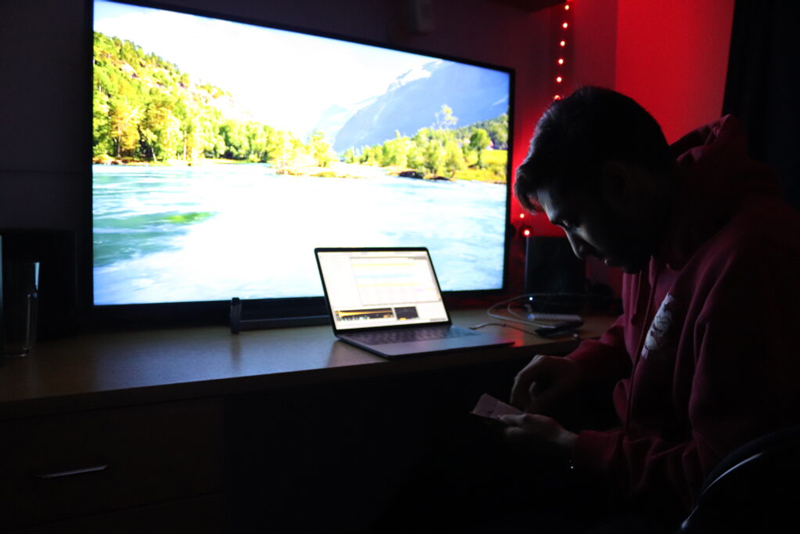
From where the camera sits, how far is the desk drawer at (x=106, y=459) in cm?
90

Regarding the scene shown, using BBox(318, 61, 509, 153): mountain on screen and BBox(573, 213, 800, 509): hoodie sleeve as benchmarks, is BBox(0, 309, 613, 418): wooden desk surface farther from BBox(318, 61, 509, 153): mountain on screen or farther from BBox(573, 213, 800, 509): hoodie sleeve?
BBox(318, 61, 509, 153): mountain on screen

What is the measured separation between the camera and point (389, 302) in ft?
5.28

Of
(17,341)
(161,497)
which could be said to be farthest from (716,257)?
(17,341)

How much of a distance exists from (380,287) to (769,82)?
144cm

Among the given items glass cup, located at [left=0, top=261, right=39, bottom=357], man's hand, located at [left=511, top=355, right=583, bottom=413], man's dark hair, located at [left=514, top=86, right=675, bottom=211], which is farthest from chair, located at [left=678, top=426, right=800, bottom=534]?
glass cup, located at [left=0, top=261, right=39, bottom=357]

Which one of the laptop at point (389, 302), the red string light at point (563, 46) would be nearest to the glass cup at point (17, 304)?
the laptop at point (389, 302)

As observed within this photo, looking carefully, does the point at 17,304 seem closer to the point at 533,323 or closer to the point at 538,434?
the point at 538,434

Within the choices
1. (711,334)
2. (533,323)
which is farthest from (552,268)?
(711,334)

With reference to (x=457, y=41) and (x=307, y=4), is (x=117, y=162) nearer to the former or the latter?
(x=307, y=4)

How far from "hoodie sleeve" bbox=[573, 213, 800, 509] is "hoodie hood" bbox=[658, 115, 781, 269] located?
9 cm

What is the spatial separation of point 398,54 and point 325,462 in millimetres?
1402

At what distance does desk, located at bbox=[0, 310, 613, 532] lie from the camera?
902 mm

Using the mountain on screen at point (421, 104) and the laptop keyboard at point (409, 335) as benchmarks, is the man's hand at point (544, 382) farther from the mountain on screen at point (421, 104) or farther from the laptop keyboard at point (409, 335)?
the mountain on screen at point (421, 104)

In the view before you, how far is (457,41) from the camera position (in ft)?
6.79
